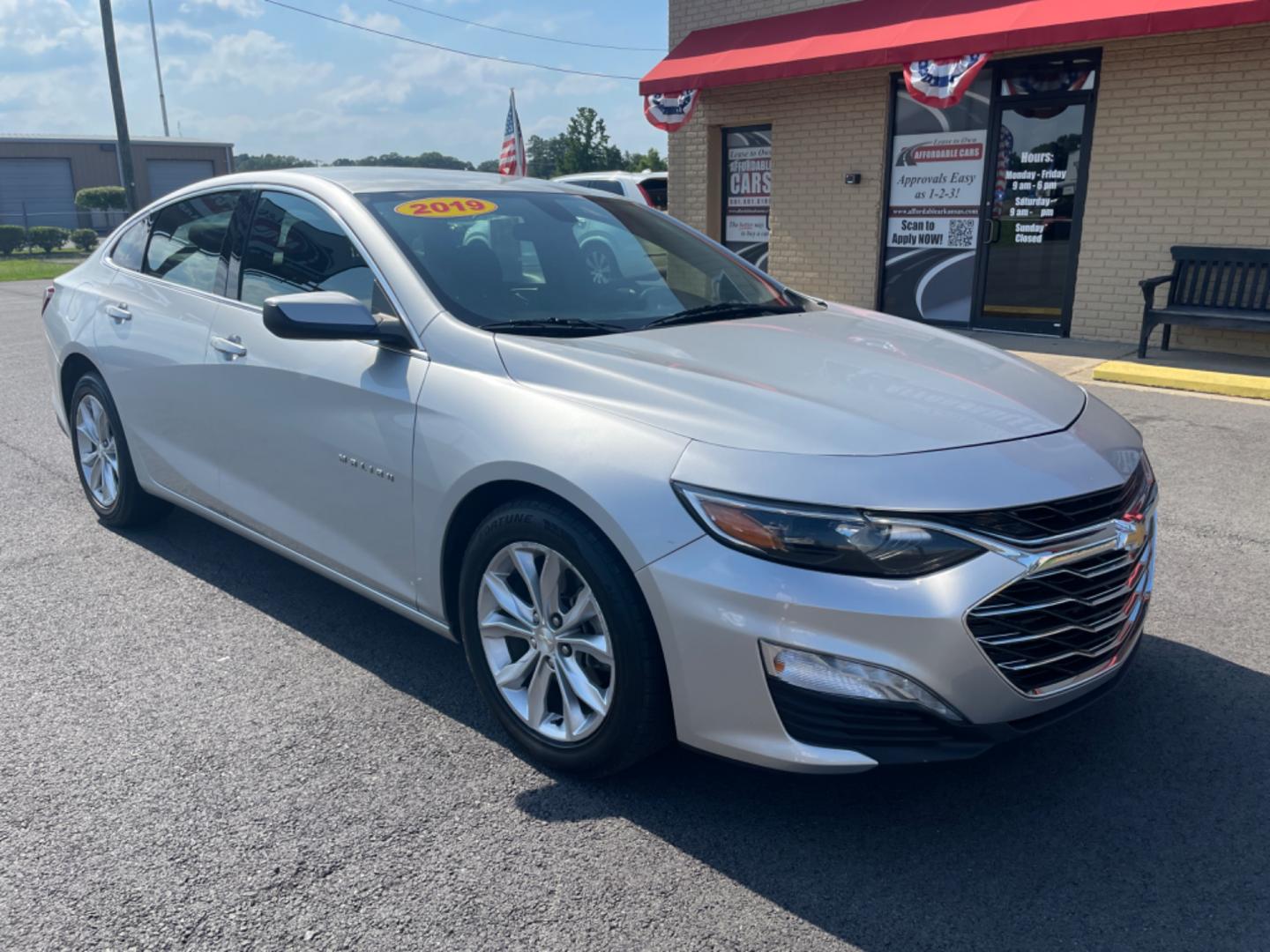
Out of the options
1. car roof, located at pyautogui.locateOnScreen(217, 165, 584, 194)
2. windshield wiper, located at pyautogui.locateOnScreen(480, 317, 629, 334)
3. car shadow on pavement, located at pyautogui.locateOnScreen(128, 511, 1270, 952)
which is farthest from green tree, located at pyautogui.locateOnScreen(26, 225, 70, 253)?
car shadow on pavement, located at pyautogui.locateOnScreen(128, 511, 1270, 952)

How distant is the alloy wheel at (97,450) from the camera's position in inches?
197

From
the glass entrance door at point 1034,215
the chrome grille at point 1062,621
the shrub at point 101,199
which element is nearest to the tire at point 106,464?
the chrome grille at point 1062,621

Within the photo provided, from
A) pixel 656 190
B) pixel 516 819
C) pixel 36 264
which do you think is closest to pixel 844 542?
pixel 516 819

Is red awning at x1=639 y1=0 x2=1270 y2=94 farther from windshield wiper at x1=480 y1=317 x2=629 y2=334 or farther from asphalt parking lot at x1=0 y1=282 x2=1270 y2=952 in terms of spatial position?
windshield wiper at x1=480 y1=317 x2=629 y2=334

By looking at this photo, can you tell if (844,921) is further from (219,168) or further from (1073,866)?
(219,168)

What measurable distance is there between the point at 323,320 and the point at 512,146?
41.8 feet

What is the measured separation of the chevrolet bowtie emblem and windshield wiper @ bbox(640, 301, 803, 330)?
153 centimetres

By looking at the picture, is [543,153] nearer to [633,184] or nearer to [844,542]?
[633,184]

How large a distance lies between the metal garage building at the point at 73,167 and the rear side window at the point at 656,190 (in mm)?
40350

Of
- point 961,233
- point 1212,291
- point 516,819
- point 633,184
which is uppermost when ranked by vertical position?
point 633,184

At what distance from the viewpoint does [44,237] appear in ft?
112

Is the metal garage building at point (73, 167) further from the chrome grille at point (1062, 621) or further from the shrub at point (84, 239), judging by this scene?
the chrome grille at point (1062, 621)

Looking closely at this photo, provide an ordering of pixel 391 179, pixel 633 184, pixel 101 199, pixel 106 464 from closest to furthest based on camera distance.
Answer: pixel 391 179 < pixel 106 464 < pixel 633 184 < pixel 101 199

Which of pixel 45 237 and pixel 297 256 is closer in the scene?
pixel 297 256
